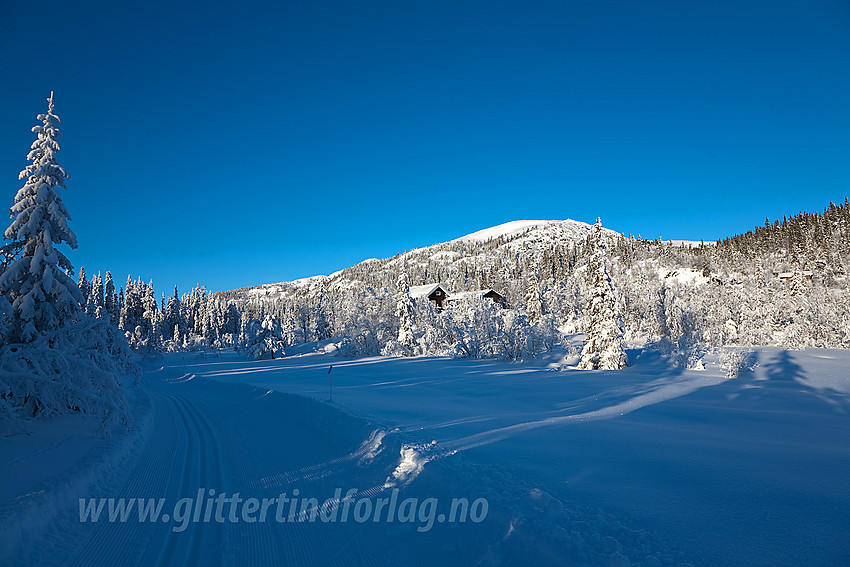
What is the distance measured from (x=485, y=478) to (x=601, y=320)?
22008 millimetres

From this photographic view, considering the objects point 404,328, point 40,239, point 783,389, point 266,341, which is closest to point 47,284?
point 40,239

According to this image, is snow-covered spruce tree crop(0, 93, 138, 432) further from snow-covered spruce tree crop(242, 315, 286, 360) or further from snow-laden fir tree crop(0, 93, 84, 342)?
snow-covered spruce tree crop(242, 315, 286, 360)

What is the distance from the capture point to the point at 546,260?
5207 inches

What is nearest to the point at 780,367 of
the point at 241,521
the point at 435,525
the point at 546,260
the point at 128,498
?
the point at 435,525

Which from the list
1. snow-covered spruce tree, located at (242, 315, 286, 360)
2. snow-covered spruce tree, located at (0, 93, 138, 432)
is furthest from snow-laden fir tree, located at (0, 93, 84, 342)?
snow-covered spruce tree, located at (242, 315, 286, 360)

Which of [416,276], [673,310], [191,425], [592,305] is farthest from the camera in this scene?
[416,276]

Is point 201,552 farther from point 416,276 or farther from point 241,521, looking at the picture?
point 416,276

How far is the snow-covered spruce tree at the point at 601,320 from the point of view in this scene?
24.6 m

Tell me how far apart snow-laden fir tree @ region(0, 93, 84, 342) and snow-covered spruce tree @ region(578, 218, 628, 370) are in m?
25.5

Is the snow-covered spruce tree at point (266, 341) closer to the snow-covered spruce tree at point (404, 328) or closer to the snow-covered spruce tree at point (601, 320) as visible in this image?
the snow-covered spruce tree at point (404, 328)

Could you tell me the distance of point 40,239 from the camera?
1228cm

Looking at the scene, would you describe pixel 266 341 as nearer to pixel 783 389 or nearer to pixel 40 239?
pixel 40 239

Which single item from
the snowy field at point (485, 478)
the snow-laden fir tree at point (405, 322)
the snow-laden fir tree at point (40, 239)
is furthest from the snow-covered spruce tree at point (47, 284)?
the snow-laden fir tree at point (405, 322)

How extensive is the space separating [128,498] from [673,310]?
152ft
